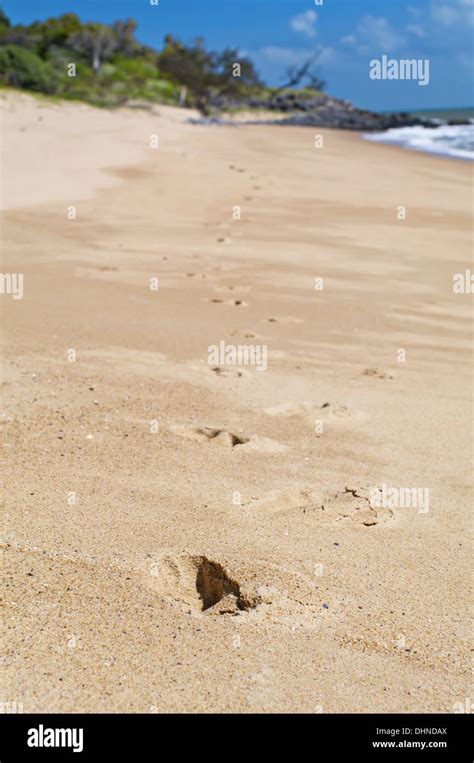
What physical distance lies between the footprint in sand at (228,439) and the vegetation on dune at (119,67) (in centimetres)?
2317

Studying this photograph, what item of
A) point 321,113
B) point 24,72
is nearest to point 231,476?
point 24,72

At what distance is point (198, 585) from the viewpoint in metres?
2.41

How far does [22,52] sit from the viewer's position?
25.0 m

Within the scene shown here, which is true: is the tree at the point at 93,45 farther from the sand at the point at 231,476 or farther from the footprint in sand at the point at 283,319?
the footprint in sand at the point at 283,319

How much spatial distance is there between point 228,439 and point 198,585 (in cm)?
103

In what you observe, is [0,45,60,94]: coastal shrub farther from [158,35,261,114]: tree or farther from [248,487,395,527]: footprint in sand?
[248,487,395,527]: footprint in sand

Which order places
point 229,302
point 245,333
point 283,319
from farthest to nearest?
point 229,302 < point 283,319 < point 245,333

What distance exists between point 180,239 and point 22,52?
20.6 m

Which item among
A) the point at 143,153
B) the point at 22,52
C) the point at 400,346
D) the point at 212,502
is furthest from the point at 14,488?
the point at 22,52

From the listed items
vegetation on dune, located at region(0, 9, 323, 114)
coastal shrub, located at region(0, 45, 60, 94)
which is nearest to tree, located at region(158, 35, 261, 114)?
vegetation on dune, located at region(0, 9, 323, 114)

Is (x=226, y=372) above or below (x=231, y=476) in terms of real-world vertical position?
above

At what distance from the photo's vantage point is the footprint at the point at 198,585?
90.7 inches

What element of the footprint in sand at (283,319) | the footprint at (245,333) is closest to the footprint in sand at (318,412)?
the footprint at (245,333)

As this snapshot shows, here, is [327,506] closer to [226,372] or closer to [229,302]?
[226,372]
